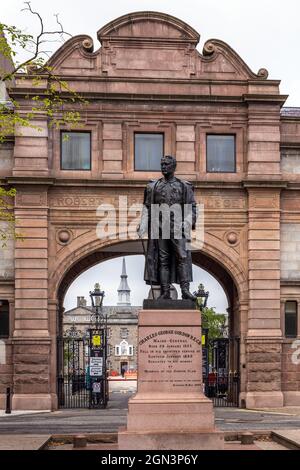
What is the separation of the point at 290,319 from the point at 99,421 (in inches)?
398

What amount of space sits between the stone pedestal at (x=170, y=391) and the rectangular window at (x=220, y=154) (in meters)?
18.1

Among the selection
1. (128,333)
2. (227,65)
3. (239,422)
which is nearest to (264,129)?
(227,65)

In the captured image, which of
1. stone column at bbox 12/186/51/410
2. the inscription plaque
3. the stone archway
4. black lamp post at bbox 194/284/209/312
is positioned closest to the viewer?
the inscription plaque

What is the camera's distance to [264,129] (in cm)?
3491

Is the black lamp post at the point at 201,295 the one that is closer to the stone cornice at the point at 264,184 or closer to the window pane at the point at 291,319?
the window pane at the point at 291,319

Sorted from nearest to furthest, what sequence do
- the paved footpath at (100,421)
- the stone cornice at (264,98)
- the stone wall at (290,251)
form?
1. the paved footpath at (100,421)
2. the stone cornice at (264,98)
3. the stone wall at (290,251)

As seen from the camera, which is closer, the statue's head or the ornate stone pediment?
the statue's head

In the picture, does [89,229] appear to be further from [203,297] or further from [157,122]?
[203,297]

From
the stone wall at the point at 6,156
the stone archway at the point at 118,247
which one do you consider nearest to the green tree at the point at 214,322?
the stone archway at the point at 118,247

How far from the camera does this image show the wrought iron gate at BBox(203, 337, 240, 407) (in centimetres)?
3572

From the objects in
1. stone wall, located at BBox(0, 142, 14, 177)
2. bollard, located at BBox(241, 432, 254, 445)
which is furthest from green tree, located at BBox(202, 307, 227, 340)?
bollard, located at BBox(241, 432, 254, 445)

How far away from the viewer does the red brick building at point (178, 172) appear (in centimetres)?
3388

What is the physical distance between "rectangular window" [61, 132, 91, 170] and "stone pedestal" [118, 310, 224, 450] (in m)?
17.9

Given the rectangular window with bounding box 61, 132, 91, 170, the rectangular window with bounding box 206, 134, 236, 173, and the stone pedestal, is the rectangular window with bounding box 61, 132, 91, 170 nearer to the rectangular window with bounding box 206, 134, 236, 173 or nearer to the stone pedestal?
the rectangular window with bounding box 206, 134, 236, 173
